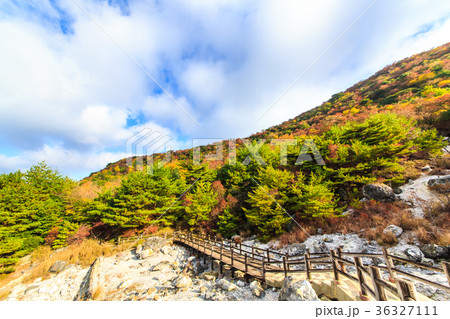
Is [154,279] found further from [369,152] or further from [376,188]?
[369,152]

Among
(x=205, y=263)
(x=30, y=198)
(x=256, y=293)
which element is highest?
(x=30, y=198)

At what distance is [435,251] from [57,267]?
2218 cm

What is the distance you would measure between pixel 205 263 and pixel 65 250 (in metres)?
13.7

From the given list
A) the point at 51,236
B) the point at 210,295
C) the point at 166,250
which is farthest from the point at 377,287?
the point at 51,236

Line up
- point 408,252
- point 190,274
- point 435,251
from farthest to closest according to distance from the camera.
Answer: point 190,274 < point 408,252 < point 435,251

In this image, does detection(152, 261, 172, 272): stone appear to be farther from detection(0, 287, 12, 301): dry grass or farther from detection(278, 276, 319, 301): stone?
detection(278, 276, 319, 301): stone

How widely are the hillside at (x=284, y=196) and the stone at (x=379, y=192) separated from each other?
66mm

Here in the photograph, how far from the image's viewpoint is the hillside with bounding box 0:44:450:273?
11.3 metres

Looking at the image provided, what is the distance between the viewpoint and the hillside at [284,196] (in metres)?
11.3

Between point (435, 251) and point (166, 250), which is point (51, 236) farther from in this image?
point (435, 251)

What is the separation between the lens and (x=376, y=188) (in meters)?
11.8

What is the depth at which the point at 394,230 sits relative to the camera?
838 cm

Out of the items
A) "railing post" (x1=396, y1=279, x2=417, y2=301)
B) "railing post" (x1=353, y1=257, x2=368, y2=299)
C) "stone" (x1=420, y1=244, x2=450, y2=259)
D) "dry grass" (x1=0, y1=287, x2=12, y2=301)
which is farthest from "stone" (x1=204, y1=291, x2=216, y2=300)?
"dry grass" (x1=0, y1=287, x2=12, y2=301)
